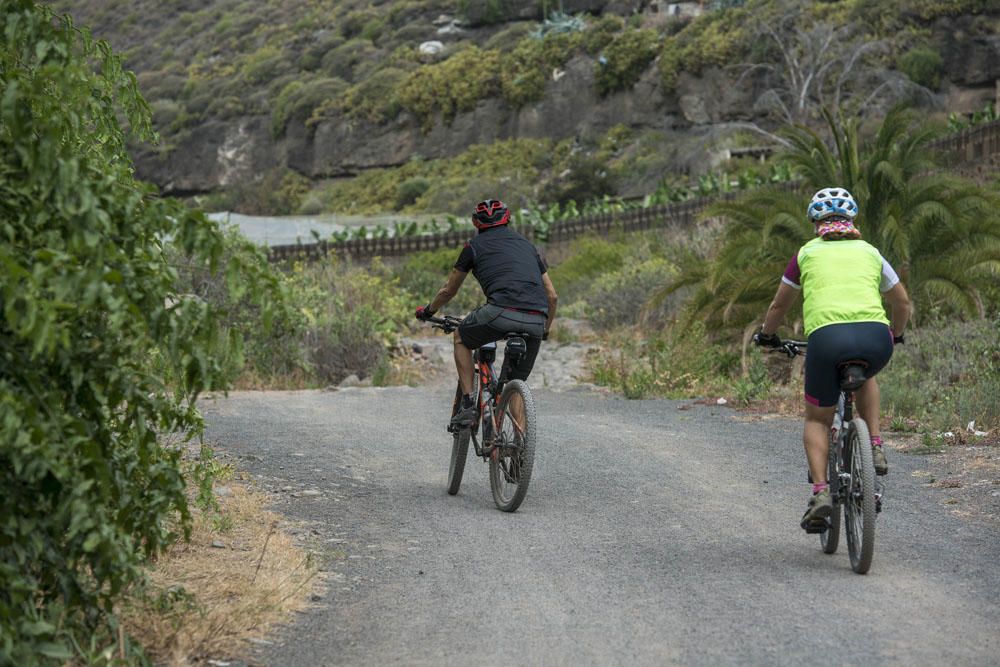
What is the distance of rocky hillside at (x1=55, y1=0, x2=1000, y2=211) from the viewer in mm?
57781

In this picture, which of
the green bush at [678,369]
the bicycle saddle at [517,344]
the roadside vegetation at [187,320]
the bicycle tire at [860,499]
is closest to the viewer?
the roadside vegetation at [187,320]

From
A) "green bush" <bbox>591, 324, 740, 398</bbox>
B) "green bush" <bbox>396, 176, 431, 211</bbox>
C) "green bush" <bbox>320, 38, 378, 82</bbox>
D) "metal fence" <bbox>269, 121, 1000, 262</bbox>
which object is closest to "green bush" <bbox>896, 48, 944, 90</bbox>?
"metal fence" <bbox>269, 121, 1000, 262</bbox>

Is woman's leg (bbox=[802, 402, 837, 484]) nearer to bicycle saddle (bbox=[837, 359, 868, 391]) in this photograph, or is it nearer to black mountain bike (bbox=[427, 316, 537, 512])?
bicycle saddle (bbox=[837, 359, 868, 391])

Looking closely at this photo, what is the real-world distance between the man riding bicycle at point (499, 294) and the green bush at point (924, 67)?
5090cm

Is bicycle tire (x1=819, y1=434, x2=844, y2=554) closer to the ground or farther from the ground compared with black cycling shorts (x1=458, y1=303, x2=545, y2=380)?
closer to the ground

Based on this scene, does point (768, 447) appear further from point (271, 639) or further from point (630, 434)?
point (271, 639)

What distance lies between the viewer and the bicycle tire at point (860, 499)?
22.6ft

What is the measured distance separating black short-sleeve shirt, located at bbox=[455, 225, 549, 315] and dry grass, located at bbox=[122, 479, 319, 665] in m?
2.11

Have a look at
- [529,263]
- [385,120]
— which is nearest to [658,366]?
[529,263]

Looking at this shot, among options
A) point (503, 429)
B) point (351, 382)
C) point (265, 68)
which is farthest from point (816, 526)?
point (265, 68)

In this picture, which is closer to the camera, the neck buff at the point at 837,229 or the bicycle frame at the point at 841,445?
the bicycle frame at the point at 841,445

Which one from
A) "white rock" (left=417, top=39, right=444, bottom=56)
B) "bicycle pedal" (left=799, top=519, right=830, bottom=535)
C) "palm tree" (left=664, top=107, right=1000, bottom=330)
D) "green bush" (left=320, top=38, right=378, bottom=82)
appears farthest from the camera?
"green bush" (left=320, top=38, right=378, bottom=82)

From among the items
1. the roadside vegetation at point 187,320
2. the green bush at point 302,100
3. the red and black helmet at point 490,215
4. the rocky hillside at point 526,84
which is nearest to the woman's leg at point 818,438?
the roadside vegetation at point 187,320

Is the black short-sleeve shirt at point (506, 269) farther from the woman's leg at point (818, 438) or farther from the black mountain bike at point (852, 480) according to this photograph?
the black mountain bike at point (852, 480)
